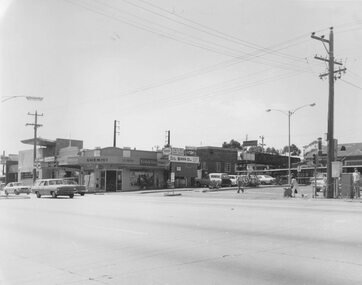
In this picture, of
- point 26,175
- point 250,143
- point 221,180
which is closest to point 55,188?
point 221,180

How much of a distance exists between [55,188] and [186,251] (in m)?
29.9

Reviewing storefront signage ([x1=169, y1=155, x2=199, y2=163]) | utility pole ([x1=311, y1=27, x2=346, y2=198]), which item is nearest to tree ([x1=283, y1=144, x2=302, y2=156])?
storefront signage ([x1=169, y1=155, x2=199, y2=163])

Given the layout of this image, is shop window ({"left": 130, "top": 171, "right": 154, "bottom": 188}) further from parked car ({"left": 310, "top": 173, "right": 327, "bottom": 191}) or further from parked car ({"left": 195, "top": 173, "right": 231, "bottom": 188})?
Answer: parked car ({"left": 310, "top": 173, "right": 327, "bottom": 191})

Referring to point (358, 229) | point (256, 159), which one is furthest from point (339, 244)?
point (256, 159)

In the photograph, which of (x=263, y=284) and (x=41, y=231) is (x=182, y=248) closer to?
(x=263, y=284)

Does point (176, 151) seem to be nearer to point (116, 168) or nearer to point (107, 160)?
point (116, 168)

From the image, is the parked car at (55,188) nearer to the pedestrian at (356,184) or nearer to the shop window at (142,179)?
the shop window at (142,179)

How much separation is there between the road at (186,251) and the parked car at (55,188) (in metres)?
21.9

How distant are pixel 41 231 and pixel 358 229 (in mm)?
8917

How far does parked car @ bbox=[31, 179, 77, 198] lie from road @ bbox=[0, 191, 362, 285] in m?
21.9

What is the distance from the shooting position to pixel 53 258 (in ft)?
33.2

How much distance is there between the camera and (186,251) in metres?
10.6

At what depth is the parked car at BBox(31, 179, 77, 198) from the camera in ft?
127

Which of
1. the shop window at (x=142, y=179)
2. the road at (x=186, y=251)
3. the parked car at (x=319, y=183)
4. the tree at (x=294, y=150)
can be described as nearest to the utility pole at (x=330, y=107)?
the parked car at (x=319, y=183)
